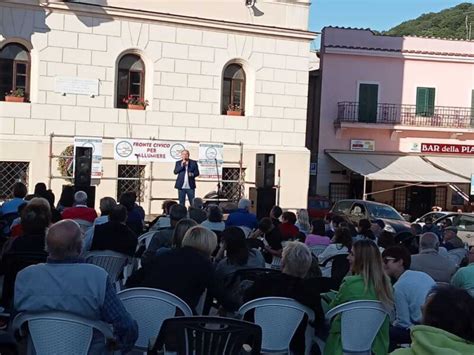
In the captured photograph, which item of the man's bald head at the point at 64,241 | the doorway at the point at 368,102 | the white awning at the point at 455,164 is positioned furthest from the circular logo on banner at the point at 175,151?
the man's bald head at the point at 64,241

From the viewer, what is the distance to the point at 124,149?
2278 centimetres

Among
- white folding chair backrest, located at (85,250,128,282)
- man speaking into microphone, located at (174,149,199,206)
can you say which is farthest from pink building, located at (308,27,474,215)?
white folding chair backrest, located at (85,250,128,282)

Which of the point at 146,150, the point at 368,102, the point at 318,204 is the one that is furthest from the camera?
the point at 368,102

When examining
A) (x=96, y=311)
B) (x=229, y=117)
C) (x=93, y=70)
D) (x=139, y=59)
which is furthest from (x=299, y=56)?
(x=96, y=311)

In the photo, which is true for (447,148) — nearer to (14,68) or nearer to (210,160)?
(210,160)

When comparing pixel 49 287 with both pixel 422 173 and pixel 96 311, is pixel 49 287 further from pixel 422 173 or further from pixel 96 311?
pixel 422 173

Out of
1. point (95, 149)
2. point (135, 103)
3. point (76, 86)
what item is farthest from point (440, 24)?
point (95, 149)

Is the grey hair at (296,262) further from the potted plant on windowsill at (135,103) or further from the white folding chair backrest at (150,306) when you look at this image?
the potted plant on windowsill at (135,103)

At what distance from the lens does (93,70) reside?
22516 mm

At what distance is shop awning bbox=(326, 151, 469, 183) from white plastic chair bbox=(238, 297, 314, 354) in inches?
912

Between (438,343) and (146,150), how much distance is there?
20083 millimetres

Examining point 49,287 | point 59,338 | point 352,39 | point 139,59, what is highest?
point 352,39

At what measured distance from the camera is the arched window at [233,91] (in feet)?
81.4

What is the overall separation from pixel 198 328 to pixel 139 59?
63.7 feet
